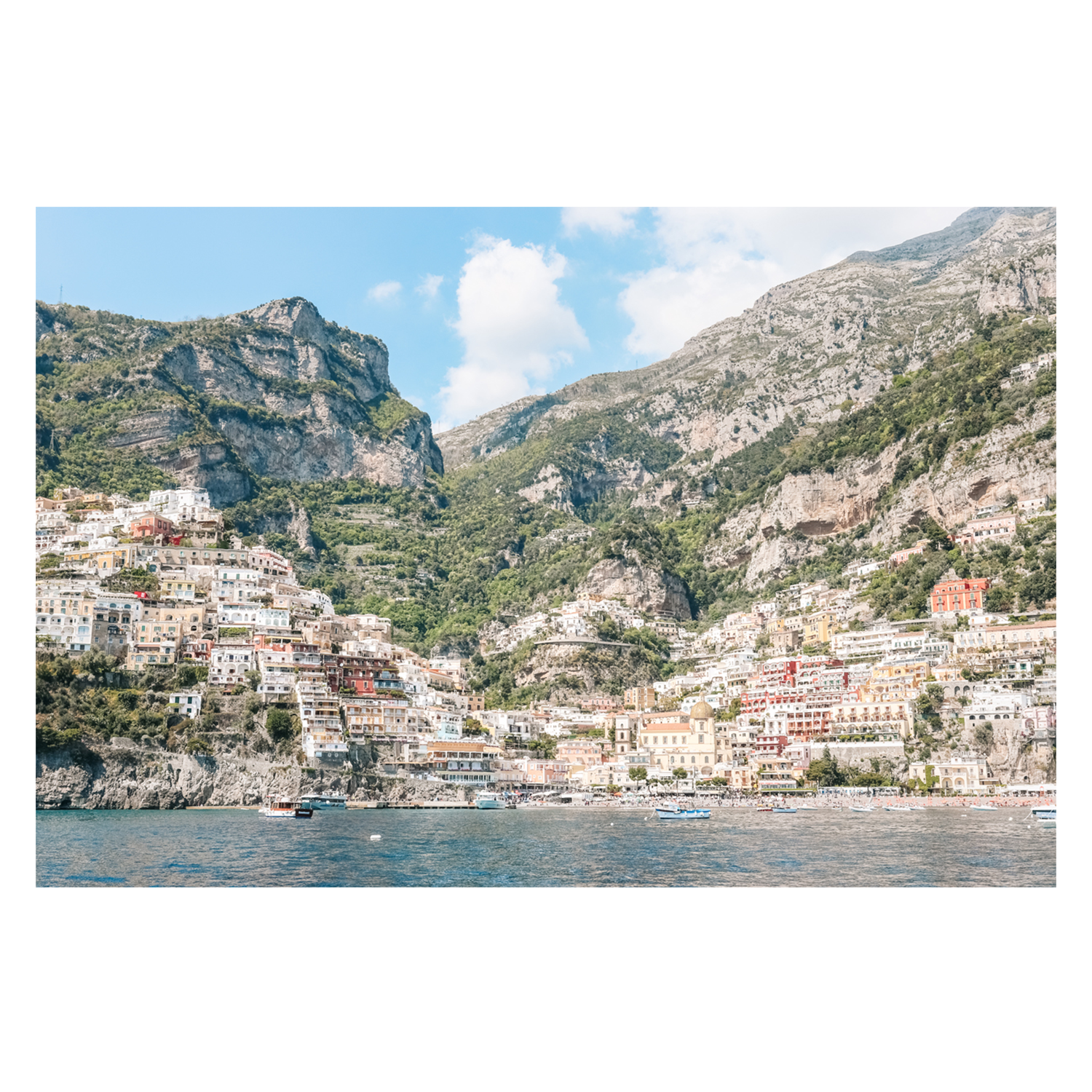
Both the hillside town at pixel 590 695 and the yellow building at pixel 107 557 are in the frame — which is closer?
the hillside town at pixel 590 695

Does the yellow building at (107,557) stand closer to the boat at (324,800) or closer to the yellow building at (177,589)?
the yellow building at (177,589)

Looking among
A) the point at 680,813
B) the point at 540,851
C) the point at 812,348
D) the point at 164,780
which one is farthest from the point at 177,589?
the point at 812,348

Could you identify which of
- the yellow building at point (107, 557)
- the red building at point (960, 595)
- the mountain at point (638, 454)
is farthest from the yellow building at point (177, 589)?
the red building at point (960, 595)

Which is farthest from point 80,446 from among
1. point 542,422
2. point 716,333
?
point 716,333

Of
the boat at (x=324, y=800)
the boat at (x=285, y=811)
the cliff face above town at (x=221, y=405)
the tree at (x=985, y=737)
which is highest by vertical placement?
the cliff face above town at (x=221, y=405)

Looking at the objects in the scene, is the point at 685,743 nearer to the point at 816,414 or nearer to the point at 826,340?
the point at 816,414

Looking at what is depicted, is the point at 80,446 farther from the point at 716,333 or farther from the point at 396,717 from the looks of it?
the point at 716,333
